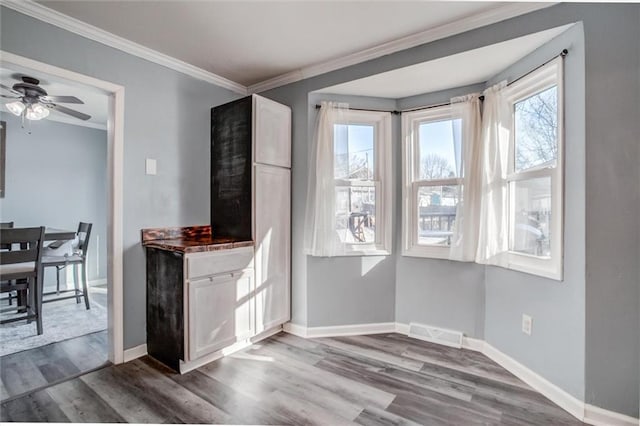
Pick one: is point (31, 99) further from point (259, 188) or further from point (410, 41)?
point (410, 41)

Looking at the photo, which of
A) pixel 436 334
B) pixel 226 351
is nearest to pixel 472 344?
pixel 436 334

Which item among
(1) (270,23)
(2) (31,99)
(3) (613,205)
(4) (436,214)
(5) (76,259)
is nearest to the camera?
(3) (613,205)

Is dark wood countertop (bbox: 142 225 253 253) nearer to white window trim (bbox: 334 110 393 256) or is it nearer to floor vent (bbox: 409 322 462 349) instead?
white window trim (bbox: 334 110 393 256)

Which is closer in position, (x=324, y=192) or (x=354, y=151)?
(x=324, y=192)

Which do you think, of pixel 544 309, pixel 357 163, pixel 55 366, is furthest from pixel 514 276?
pixel 55 366

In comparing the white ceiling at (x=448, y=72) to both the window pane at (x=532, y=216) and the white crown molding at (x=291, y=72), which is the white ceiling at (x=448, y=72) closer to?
the white crown molding at (x=291, y=72)

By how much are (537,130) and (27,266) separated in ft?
15.2

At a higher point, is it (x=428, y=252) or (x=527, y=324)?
(x=428, y=252)

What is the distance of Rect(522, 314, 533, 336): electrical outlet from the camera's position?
83.7 inches

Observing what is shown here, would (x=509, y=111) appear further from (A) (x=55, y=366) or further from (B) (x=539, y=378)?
(A) (x=55, y=366)

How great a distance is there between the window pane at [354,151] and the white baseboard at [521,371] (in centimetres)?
147

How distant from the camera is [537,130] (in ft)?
7.11

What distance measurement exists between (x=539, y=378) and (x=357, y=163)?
215 cm

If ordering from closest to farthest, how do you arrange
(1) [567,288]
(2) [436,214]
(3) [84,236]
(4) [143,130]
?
(1) [567,288]
(4) [143,130]
(2) [436,214]
(3) [84,236]
